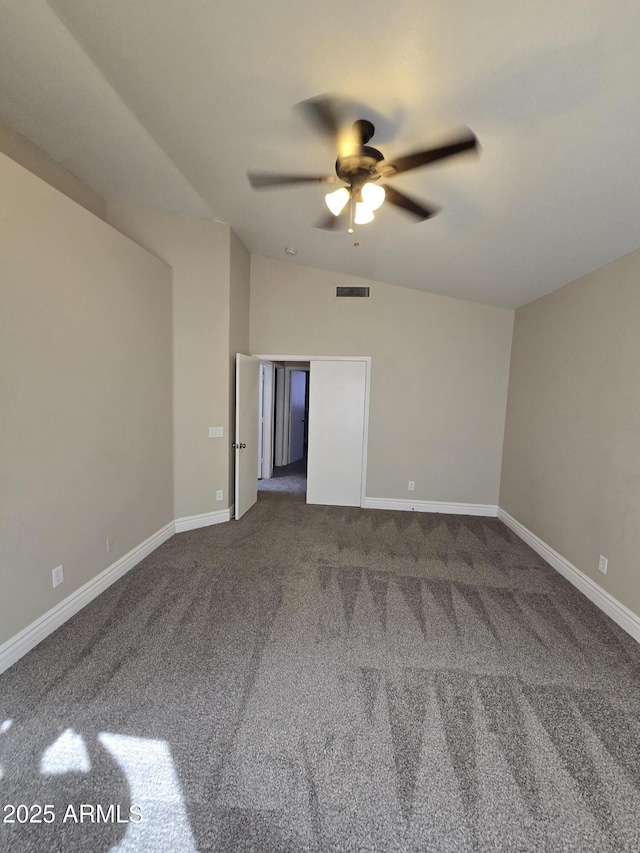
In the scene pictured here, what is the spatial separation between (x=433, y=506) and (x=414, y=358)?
1.97 metres

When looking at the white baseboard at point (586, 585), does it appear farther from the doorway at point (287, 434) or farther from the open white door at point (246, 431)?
the open white door at point (246, 431)

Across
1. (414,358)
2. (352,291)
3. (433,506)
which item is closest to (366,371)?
(414,358)

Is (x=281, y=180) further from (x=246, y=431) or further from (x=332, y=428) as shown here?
(x=332, y=428)

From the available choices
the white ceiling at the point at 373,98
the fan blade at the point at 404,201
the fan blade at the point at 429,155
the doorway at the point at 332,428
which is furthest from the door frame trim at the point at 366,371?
the fan blade at the point at 429,155

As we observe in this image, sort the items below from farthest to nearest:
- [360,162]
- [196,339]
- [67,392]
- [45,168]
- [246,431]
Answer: [246,431], [196,339], [45,168], [67,392], [360,162]

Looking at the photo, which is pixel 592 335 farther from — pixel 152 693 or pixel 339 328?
pixel 152 693

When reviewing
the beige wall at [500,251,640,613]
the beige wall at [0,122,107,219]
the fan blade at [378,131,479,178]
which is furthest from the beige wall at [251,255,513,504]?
the fan blade at [378,131,479,178]

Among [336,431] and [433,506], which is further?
[336,431]

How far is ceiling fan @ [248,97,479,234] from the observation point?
1.57m

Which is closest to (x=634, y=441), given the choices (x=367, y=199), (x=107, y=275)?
(x=367, y=199)

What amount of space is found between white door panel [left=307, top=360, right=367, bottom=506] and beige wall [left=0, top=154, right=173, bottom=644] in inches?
82.9

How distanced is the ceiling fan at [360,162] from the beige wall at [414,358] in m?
2.45

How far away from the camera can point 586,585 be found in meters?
2.86

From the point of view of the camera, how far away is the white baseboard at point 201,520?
385cm
